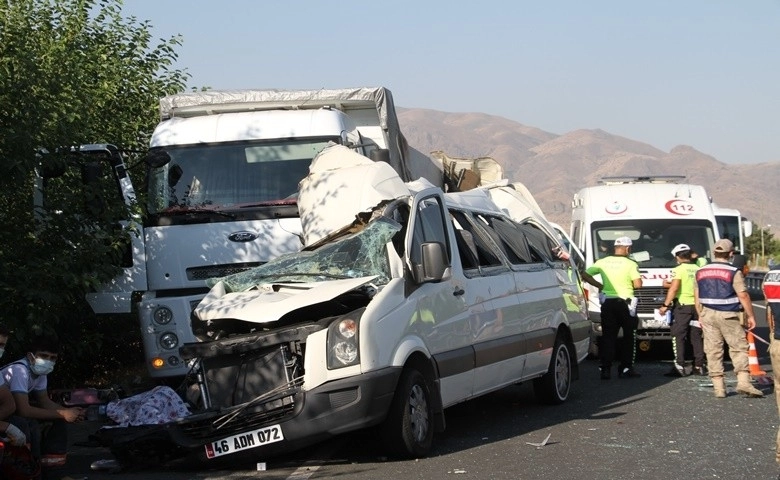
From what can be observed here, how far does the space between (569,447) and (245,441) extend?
2.66 meters

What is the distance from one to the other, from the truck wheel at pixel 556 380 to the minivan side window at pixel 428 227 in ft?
9.36

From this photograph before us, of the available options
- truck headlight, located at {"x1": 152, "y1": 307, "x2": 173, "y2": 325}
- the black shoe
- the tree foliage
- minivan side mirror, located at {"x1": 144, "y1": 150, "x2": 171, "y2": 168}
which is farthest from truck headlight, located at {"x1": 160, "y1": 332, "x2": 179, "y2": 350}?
the tree foliage

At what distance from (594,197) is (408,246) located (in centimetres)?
1050

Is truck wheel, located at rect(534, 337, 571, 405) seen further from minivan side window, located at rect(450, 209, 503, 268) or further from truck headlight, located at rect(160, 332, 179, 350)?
truck headlight, located at rect(160, 332, 179, 350)

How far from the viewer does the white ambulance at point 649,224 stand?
18859 mm

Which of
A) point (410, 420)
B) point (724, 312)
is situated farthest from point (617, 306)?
point (410, 420)

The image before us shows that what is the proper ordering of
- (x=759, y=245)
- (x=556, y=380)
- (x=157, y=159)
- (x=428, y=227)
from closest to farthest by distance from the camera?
(x=428, y=227), (x=157, y=159), (x=556, y=380), (x=759, y=245)

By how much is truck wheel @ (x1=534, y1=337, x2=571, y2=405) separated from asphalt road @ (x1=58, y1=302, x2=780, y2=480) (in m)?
0.12

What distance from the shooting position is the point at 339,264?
9.88 meters

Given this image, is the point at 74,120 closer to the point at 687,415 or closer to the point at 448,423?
the point at 448,423

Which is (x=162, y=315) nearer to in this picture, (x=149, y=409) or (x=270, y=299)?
(x=149, y=409)

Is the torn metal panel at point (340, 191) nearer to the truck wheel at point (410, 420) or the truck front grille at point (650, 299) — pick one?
the truck wheel at point (410, 420)

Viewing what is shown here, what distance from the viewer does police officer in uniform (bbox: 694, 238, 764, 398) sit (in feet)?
44.9

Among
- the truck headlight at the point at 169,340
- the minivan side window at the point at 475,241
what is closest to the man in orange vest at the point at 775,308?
the minivan side window at the point at 475,241
